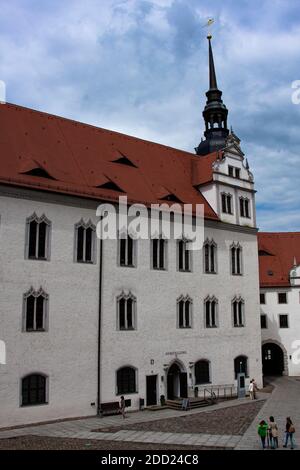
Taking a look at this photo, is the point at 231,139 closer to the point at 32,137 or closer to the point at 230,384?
the point at 32,137

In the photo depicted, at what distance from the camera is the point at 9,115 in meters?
28.7

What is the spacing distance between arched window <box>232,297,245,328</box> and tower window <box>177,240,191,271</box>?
512 cm

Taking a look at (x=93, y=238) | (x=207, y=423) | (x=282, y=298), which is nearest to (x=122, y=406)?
(x=207, y=423)

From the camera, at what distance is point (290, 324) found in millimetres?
45344

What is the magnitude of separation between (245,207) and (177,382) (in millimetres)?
14393

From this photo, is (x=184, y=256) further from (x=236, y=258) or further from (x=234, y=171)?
(x=234, y=171)

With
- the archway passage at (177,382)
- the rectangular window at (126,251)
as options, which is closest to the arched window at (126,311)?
the rectangular window at (126,251)

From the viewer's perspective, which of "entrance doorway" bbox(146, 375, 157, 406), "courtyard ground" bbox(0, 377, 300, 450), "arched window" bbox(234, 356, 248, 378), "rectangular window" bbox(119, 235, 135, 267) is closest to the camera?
"courtyard ground" bbox(0, 377, 300, 450)

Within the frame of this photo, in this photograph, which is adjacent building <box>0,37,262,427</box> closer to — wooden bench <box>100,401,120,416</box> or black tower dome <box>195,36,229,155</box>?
wooden bench <box>100,401,120,416</box>

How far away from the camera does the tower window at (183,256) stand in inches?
1236

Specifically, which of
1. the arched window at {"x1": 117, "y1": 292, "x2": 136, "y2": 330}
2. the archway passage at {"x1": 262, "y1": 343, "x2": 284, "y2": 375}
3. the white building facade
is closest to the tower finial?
the white building facade

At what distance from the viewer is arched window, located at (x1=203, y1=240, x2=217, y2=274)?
32.8 m

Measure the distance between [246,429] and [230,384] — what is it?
444 inches
